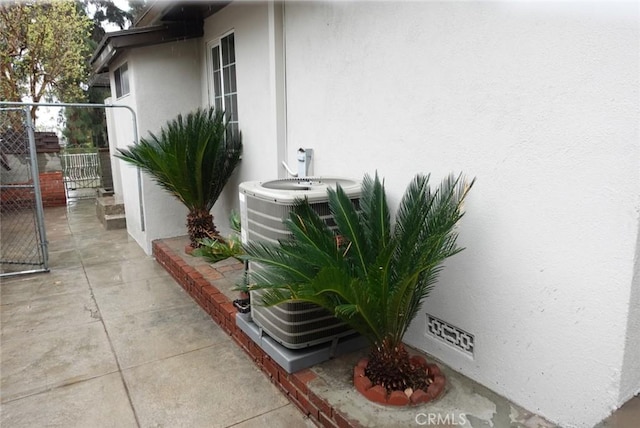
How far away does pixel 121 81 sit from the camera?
305 inches

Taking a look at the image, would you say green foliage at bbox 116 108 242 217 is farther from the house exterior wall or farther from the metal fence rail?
the metal fence rail

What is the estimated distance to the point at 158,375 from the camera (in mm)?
3377

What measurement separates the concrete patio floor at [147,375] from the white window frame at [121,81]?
11.6 feet

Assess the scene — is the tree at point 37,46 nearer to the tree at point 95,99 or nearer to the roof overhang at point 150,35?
the tree at point 95,99

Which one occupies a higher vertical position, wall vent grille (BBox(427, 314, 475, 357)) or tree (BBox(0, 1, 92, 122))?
tree (BBox(0, 1, 92, 122))

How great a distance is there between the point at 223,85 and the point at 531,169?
503cm

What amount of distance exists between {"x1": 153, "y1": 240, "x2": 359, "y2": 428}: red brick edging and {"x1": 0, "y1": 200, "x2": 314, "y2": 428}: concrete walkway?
0.08 meters

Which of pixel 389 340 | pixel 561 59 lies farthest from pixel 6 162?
pixel 561 59

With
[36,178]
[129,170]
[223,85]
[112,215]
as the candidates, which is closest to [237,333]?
[223,85]

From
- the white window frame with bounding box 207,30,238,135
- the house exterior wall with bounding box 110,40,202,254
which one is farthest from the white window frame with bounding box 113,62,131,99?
the white window frame with bounding box 207,30,238,135

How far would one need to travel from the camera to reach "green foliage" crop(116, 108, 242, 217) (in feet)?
18.1

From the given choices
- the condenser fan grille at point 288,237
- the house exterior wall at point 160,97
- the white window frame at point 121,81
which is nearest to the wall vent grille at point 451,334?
the condenser fan grille at point 288,237

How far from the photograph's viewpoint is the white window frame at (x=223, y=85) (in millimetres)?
5938

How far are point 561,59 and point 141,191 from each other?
20.6 ft
